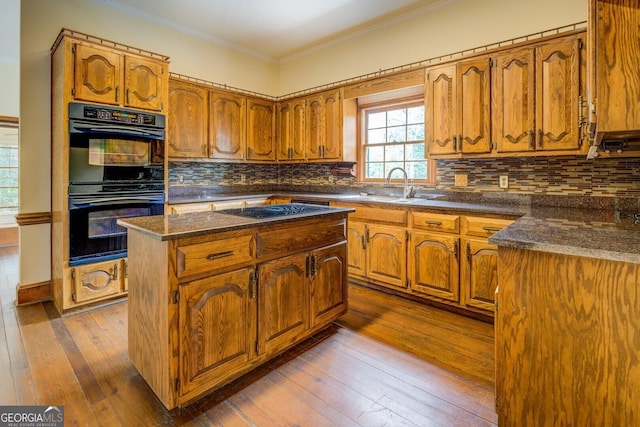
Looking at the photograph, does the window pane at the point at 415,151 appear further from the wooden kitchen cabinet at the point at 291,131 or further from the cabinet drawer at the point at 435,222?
the wooden kitchen cabinet at the point at 291,131

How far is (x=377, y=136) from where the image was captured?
13.4ft

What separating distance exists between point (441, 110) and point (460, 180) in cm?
71

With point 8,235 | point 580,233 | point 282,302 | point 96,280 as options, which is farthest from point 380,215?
point 8,235

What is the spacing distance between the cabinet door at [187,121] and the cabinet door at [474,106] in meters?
2.79

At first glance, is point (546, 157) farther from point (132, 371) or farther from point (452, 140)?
point (132, 371)

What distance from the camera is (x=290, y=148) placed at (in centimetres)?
455

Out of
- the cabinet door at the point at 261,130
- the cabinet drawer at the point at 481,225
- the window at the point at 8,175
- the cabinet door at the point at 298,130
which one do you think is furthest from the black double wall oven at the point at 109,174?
the window at the point at 8,175

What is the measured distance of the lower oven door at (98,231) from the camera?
2.73 metres

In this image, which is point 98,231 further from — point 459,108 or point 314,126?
A: point 459,108

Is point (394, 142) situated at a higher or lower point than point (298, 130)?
lower

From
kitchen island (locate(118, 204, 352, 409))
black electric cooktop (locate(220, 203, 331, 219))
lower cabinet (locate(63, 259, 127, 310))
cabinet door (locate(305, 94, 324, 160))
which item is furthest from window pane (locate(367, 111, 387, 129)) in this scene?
lower cabinet (locate(63, 259, 127, 310))

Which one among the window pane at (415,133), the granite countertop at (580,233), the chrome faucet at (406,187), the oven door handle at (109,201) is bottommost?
the granite countertop at (580,233)

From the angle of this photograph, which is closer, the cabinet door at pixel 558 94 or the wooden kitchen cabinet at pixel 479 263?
the cabinet door at pixel 558 94

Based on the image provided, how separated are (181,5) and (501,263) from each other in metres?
3.81
